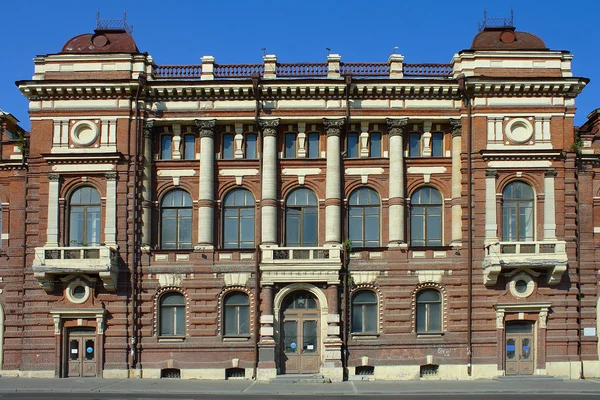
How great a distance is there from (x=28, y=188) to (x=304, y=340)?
14.9 meters

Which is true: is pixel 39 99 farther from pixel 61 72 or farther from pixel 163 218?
pixel 163 218

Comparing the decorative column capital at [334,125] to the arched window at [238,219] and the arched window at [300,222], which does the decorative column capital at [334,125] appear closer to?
the arched window at [300,222]

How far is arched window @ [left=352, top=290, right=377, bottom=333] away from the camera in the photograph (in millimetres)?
39844

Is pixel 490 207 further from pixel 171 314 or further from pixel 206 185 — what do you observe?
pixel 171 314

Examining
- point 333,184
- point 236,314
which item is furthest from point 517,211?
point 236,314

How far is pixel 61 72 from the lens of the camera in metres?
40.5

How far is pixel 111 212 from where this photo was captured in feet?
130

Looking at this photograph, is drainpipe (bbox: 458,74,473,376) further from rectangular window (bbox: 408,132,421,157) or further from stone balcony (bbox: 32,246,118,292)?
stone balcony (bbox: 32,246,118,292)

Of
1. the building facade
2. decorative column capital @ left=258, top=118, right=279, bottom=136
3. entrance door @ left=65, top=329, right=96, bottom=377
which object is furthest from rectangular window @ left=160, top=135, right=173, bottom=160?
entrance door @ left=65, top=329, right=96, bottom=377

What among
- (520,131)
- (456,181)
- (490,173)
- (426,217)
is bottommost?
(426,217)

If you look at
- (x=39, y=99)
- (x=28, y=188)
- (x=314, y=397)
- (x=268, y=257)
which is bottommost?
(x=314, y=397)

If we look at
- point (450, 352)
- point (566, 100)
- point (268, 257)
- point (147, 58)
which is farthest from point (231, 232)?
point (566, 100)

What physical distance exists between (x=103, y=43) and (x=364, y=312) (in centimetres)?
1808

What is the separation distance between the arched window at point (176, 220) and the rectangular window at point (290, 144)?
17.2ft
